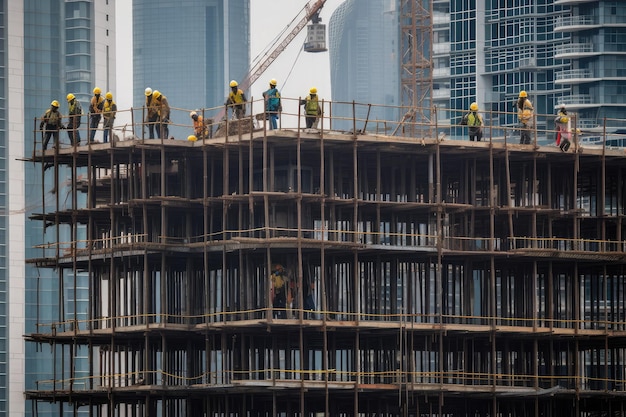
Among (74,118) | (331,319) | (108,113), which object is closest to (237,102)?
(108,113)

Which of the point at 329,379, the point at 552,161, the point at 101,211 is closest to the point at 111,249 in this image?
the point at 101,211

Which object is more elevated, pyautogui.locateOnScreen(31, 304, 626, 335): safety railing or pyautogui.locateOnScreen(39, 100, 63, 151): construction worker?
pyautogui.locateOnScreen(39, 100, 63, 151): construction worker

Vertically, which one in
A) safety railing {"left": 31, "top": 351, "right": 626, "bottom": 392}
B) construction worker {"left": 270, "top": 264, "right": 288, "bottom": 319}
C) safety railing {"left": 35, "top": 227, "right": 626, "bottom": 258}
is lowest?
safety railing {"left": 31, "top": 351, "right": 626, "bottom": 392}

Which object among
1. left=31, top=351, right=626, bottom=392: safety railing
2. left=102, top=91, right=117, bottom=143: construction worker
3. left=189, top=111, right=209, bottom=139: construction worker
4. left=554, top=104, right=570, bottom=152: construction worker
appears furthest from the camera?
left=554, top=104, right=570, bottom=152: construction worker

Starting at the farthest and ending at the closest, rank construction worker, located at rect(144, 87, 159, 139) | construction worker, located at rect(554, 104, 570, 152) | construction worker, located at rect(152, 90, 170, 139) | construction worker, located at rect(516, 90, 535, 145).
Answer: construction worker, located at rect(554, 104, 570, 152) < construction worker, located at rect(516, 90, 535, 145) < construction worker, located at rect(144, 87, 159, 139) < construction worker, located at rect(152, 90, 170, 139)

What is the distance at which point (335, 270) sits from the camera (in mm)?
113375

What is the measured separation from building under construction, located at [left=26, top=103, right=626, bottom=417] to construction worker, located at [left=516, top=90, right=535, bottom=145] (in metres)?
1.23

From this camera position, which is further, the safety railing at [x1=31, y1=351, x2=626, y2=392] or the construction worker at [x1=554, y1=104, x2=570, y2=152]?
the construction worker at [x1=554, y1=104, x2=570, y2=152]

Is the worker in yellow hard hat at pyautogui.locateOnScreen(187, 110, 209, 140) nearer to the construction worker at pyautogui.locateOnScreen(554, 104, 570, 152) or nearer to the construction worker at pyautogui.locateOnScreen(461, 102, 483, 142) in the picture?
the construction worker at pyautogui.locateOnScreen(461, 102, 483, 142)

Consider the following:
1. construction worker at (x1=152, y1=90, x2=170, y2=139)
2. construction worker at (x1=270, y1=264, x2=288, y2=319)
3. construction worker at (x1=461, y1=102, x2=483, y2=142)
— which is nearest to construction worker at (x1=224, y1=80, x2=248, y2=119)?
construction worker at (x1=152, y1=90, x2=170, y2=139)

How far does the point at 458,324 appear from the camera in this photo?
11312 cm

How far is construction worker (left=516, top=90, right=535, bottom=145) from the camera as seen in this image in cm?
11406

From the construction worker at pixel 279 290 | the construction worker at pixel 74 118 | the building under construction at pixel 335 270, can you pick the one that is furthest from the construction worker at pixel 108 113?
the construction worker at pixel 279 290

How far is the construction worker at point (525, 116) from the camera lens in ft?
374
